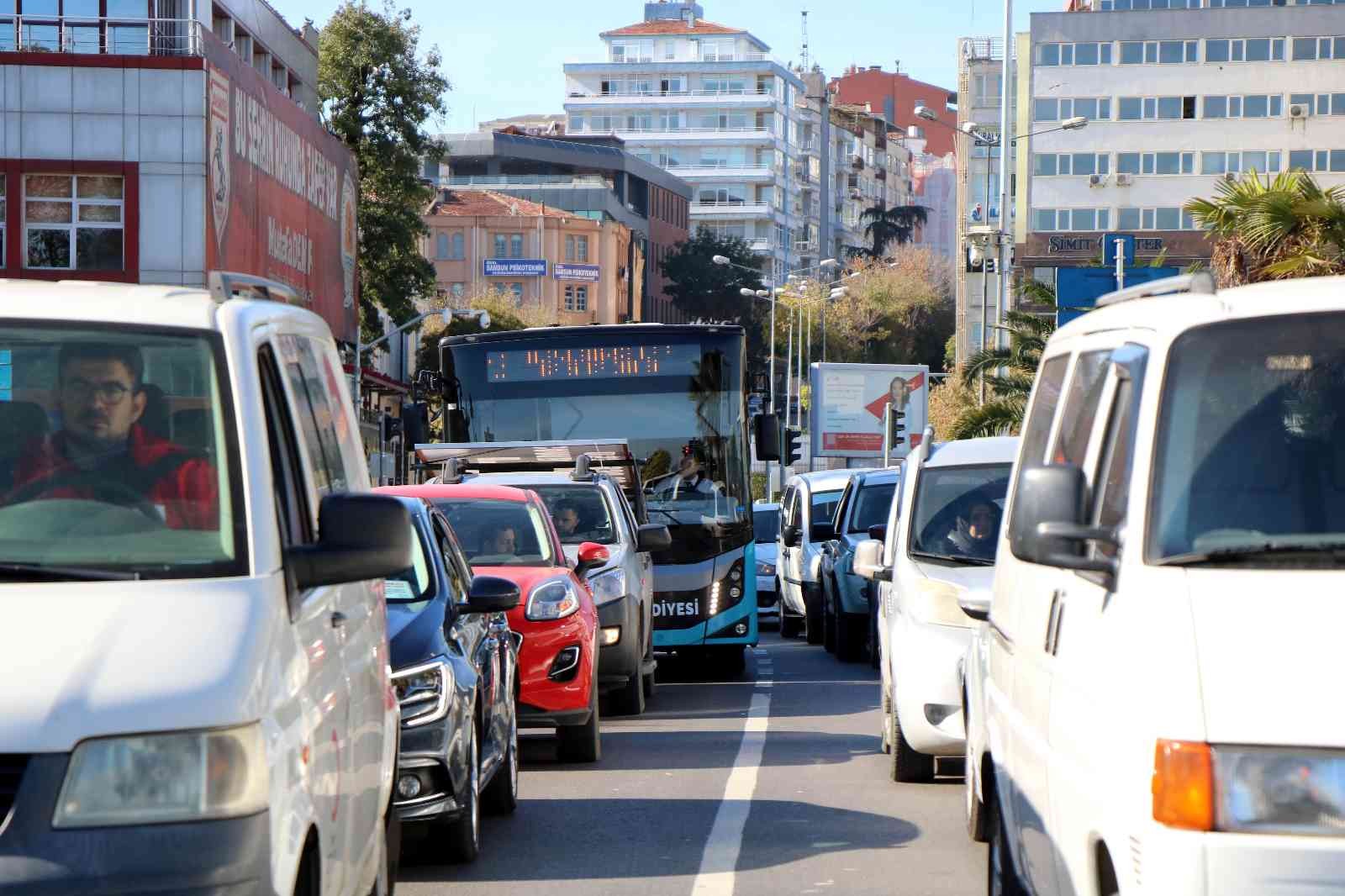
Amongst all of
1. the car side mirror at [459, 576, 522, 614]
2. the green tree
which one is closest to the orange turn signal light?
the car side mirror at [459, 576, 522, 614]

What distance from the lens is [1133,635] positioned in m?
4.64

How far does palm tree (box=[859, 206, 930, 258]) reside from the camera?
166875 millimetres

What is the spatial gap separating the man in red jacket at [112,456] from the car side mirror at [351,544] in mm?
221

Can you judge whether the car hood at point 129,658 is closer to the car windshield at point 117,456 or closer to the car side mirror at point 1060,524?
the car windshield at point 117,456

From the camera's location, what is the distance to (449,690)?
8945 mm

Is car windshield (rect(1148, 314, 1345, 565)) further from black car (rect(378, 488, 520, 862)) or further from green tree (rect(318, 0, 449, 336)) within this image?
green tree (rect(318, 0, 449, 336))

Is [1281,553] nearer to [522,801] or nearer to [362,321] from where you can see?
[522,801]

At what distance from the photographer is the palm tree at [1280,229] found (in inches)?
818

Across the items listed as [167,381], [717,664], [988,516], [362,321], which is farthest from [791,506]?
[362,321]

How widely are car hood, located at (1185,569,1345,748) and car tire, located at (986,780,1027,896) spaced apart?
1978mm

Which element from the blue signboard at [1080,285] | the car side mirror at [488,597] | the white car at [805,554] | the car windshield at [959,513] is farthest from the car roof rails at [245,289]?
the blue signboard at [1080,285]

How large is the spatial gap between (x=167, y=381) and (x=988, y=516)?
26.2 ft

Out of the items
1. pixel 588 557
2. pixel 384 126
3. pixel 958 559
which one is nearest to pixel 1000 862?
pixel 958 559

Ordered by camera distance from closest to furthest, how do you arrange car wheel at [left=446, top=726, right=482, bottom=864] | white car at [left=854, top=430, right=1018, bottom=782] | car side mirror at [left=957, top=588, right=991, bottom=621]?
1. car side mirror at [left=957, top=588, right=991, bottom=621]
2. car wheel at [left=446, top=726, right=482, bottom=864]
3. white car at [left=854, top=430, right=1018, bottom=782]
